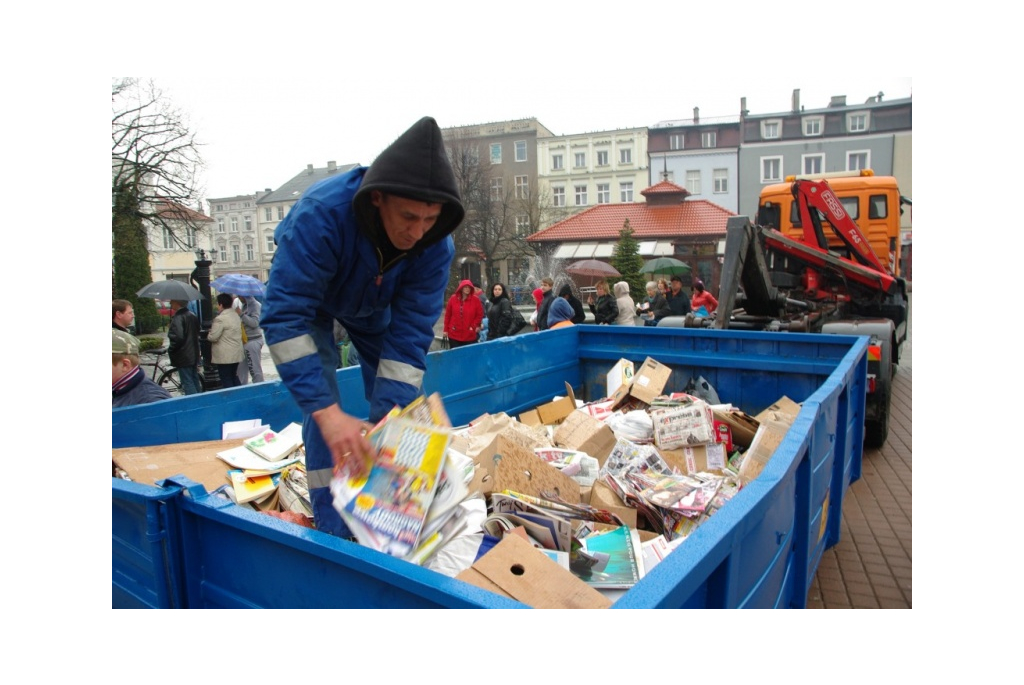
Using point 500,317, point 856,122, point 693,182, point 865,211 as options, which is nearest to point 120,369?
point 500,317

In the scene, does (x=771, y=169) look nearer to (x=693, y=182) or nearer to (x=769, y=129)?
(x=769, y=129)

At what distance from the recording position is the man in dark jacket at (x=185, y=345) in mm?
7512

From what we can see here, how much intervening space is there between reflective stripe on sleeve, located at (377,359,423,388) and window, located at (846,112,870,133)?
3819cm

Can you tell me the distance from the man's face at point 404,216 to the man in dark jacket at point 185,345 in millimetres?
6227

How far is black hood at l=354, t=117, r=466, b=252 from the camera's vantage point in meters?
2.05

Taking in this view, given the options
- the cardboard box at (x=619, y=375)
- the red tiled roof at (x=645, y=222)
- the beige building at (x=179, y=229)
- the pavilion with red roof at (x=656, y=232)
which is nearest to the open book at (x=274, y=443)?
the cardboard box at (x=619, y=375)

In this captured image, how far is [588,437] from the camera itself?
396cm

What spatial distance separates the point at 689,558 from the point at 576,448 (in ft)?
8.60

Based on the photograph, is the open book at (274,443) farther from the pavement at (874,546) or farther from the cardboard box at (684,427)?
the pavement at (874,546)

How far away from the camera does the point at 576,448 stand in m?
3.94

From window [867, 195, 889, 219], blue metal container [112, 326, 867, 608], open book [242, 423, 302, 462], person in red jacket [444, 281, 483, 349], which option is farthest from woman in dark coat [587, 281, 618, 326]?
open book [242, 423, 302, 462]

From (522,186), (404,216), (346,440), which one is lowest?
(346,440)

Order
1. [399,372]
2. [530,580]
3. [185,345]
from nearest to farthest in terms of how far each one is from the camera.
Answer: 1. [530,580]
2. [399,372]
3. [185,345]

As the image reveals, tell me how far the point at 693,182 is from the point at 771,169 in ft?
17.2
